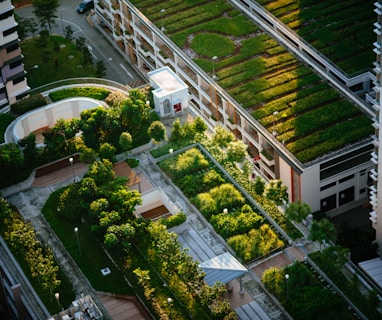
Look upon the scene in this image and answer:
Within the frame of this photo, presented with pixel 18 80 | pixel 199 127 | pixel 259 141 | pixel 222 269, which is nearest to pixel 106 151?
pixel 199 127

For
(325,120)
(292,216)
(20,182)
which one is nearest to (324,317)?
(292,216)

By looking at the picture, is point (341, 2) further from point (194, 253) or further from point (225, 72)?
point (194, 253)

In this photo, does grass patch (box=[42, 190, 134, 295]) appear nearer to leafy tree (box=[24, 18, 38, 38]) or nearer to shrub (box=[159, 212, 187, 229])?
shrub (box=[159, 212, 187, 229])

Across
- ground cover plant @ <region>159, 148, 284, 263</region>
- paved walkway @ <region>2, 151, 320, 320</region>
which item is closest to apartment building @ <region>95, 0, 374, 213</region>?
ground cover plant @ <region>159, 148, 284, 263</region>

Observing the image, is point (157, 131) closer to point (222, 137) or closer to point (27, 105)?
point (222, 137)

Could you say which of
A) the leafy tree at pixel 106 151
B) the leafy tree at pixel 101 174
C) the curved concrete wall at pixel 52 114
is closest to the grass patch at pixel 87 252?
the leafy tree at pixel 101 174
